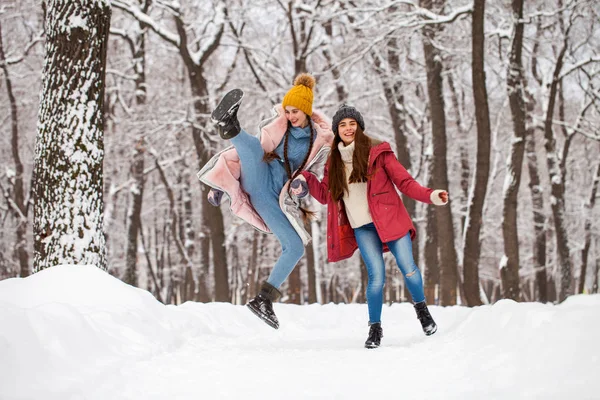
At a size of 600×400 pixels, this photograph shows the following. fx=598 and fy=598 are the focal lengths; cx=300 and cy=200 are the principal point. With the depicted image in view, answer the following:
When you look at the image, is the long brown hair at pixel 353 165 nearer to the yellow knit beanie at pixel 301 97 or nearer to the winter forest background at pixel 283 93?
the yellow knit beanie at pixel 301 97

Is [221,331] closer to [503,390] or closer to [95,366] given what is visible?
[95,366]

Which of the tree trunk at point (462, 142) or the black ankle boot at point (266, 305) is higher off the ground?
the tree trunk at point (462, 142)

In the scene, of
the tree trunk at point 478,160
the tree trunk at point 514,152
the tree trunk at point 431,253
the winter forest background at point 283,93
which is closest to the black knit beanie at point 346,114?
the winter forest background at point 283,93

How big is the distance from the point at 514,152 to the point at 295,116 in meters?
7.55

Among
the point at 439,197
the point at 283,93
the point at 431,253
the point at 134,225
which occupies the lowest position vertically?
the point at 431,253

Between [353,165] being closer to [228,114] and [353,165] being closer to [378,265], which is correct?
[378,265]

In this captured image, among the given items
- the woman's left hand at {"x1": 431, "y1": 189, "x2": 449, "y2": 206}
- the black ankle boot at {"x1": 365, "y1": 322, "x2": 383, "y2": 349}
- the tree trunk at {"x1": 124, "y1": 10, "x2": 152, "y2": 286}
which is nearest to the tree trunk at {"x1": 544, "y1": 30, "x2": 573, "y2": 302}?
the tree trunk at {"x1": 124, "y1": 10, "x2": 152, "y2": 286}

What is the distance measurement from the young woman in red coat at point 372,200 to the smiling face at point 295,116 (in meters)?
0.27

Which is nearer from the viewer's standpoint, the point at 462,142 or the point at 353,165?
the point at 353,165

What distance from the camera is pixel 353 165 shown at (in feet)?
15.8

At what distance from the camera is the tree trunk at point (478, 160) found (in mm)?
9711

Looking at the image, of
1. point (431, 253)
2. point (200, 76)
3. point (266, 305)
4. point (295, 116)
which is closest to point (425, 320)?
point (266, 305)

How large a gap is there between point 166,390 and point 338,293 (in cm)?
3628

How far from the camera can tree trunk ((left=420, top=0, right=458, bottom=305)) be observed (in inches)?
474
